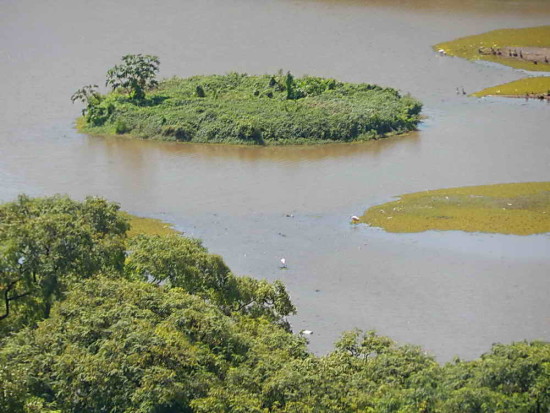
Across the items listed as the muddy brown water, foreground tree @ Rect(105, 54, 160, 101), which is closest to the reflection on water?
the muddy brown water

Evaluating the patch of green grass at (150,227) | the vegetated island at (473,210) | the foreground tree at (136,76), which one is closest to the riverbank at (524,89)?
the vegetated island at (473,210)

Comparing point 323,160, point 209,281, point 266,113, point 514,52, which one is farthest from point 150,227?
point 514,52

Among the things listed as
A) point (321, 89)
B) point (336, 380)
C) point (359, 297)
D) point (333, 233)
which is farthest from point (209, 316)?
point (321, 89)

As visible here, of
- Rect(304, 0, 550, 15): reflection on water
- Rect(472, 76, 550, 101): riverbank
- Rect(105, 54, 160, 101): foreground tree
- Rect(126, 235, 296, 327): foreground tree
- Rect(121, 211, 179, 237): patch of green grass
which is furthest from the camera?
Rect(304, 0, 550, 15): reflection on water

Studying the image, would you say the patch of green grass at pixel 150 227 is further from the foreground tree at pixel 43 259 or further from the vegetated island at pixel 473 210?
the foreground tree at pixel 43 259

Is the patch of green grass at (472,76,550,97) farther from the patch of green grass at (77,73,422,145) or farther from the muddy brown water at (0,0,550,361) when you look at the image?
the patch of green grass at (77,73,422,145)

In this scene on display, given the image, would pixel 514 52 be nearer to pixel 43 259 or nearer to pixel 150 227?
pixel 150 227

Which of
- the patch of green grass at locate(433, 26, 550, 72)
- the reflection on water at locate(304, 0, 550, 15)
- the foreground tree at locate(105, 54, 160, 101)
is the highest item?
the reflection on water at locate(304, 0, 550, 15)
